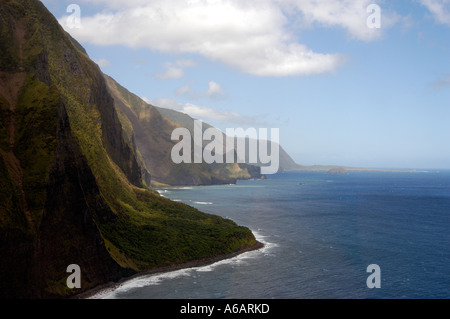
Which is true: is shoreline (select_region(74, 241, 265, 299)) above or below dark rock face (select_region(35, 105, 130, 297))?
below

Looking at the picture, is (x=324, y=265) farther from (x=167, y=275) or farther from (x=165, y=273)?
(x=165, y=273)

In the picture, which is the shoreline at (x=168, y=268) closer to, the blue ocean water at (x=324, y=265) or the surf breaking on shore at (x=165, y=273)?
the surf breaking on shore at (x=165, y=273)

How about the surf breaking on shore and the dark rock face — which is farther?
the surf breaking on shore

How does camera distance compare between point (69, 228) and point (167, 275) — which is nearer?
point (69, 228)

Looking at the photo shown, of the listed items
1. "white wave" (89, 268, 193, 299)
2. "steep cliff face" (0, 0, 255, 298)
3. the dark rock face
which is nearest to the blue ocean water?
"white wave" (89, 268, 193, 299)

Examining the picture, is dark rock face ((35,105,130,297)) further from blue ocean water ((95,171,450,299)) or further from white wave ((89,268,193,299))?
blue ocean water ((95,171,450,299))

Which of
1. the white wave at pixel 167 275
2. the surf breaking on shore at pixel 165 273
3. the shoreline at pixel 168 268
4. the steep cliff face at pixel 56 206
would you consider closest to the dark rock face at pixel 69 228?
the steep cliff face at pixel 56 206

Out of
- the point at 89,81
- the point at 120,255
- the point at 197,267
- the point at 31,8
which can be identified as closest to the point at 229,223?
the point at 197,267

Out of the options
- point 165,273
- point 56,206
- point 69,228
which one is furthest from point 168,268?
point 56,206
